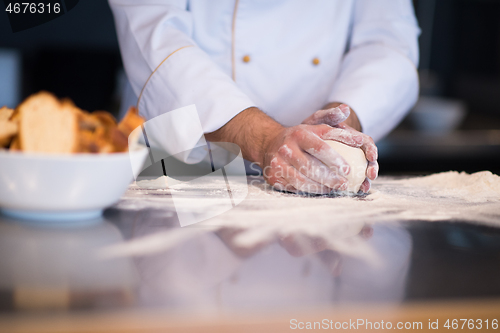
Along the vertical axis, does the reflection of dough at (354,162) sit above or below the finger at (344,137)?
below

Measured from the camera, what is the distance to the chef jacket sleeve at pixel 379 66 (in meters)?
1.06

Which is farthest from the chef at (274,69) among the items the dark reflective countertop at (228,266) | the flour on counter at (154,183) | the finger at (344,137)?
the dark reflective countertop at (228,266)

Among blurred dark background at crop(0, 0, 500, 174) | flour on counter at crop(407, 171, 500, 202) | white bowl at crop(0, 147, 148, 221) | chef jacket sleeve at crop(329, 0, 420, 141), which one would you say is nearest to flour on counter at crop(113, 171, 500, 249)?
flour on counter at crop(407, 171, 500, 202)

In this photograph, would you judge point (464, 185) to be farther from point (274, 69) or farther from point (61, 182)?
point (61, 182)

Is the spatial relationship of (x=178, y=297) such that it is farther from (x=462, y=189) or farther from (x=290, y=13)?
(x=290, y=13)

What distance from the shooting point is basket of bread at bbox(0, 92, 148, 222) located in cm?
45

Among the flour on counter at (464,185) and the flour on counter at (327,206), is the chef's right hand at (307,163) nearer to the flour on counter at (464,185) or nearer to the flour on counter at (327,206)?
the flour on counter at (327,206)

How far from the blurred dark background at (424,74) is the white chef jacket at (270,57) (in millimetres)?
1009

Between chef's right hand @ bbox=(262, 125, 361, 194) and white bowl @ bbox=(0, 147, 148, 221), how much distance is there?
0.97 feet

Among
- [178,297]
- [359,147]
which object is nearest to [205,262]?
[178,297]

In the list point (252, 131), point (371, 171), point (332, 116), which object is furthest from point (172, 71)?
point (371, 171)

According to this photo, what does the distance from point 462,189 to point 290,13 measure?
24.4 inches

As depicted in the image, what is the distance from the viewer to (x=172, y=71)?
931mm

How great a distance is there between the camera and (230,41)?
1095mm
